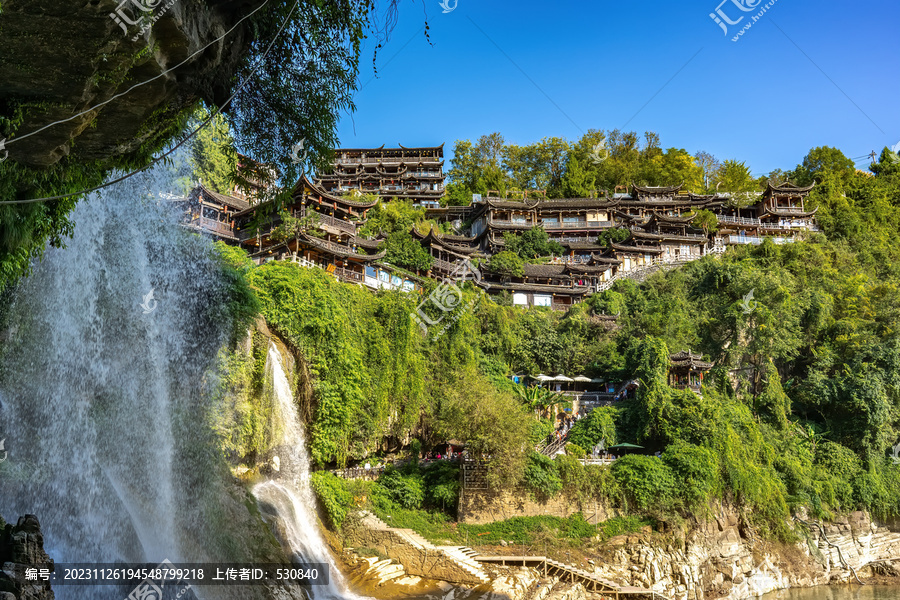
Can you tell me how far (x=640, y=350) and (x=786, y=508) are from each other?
8638 mm

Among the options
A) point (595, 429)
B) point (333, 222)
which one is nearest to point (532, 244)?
point (333, 222)

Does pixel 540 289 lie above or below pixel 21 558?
above

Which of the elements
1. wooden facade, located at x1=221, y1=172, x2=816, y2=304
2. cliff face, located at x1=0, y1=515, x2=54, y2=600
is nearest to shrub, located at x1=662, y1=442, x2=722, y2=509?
wooden facade, located at x1=221, y1=172, x2=816, y2=304

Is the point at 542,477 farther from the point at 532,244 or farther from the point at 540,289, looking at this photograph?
the point at 532,244

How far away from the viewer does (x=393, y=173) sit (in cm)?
5972

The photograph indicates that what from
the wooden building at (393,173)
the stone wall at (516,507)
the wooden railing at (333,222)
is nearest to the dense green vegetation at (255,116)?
the stone wall at (516,507)

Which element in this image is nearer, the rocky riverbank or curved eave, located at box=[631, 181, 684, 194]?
the rocky riverbank

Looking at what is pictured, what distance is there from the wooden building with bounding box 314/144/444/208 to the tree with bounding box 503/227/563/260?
9.54 meters

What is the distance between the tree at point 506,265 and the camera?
147 feet

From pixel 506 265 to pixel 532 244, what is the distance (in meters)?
6.11

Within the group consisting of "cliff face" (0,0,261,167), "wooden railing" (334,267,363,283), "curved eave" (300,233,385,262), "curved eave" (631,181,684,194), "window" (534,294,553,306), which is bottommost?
"cliff face" (0,0,261,167)

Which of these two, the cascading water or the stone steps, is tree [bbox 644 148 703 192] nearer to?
the stone steps

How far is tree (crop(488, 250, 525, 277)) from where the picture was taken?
147 feet

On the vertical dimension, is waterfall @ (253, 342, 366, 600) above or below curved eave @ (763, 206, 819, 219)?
below
